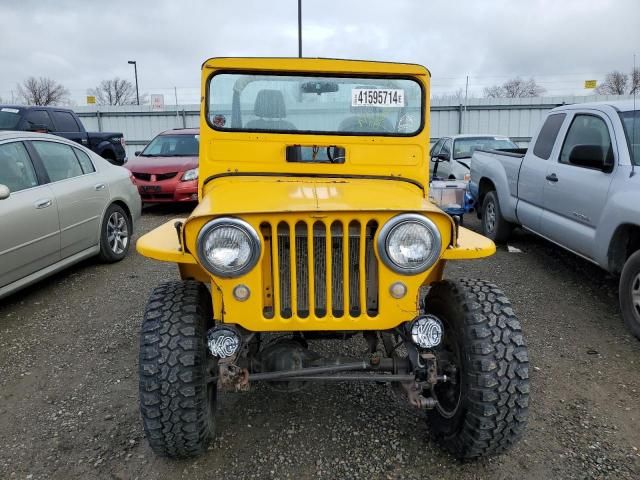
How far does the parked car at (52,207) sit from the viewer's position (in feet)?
14.8

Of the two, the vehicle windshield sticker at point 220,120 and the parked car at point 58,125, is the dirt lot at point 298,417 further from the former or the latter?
the parked car at point 58,125

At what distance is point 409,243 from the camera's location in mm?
2428

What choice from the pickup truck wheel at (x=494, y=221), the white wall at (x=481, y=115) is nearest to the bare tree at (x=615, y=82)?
the white wall at (x=481, y=115)

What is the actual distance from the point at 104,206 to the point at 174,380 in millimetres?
4039

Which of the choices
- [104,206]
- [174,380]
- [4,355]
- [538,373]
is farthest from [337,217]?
[104,206]

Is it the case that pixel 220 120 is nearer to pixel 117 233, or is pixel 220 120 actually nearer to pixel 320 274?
A: pixel 320 274

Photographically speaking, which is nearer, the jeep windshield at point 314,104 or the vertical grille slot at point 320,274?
the vertical grille slot at point 320,274

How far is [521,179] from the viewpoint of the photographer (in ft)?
20.5

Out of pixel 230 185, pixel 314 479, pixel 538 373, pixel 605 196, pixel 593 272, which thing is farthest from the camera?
pixel 593 272

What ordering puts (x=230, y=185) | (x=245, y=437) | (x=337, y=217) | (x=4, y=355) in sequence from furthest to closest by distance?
1. (x=4, y=355)
2. (x=230, y=185)
3. (x=245, y=437)
4. (x=337, y=217)

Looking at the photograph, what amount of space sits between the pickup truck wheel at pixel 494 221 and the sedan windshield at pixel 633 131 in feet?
7.91

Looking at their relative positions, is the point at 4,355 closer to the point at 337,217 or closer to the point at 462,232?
the point at 337,217

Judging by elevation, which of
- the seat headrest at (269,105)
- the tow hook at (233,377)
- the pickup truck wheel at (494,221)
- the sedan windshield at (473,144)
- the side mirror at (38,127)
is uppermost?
the seat headrest at (269,105)

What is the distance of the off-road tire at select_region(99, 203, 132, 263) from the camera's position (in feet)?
19.7
